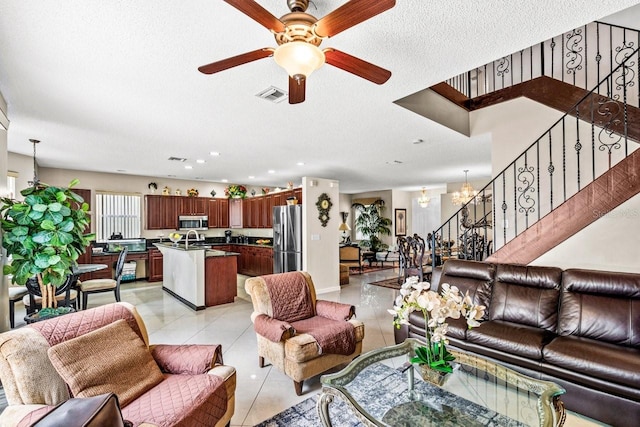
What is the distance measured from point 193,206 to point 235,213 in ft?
4.07

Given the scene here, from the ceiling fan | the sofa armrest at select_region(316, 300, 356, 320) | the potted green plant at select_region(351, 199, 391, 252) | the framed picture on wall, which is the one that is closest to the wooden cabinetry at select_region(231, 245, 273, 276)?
the potted green plant at select_region(351, 199, 391, 252)

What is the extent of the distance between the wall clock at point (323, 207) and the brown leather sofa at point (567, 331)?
3.52 metres

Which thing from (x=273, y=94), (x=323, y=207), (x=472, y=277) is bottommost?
(x=472, y=277)

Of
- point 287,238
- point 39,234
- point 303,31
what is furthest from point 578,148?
point 39,234

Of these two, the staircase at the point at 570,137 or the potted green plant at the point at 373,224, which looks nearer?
the staircase at the point at 570,137

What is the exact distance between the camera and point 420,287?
181cm

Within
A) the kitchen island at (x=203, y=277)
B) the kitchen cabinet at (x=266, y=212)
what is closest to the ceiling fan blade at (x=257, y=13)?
the kitchen island at (x=203, y=277)

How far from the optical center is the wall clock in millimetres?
6609

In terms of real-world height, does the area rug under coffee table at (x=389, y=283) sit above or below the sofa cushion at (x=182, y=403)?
below

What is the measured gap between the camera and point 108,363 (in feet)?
5.68

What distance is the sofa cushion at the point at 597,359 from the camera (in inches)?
80.2

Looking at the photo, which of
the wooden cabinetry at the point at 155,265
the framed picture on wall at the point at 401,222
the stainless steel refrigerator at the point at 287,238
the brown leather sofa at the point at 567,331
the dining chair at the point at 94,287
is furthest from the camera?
the framed picture on wall at the point at 401,222

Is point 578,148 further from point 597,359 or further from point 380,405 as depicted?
point 380,405

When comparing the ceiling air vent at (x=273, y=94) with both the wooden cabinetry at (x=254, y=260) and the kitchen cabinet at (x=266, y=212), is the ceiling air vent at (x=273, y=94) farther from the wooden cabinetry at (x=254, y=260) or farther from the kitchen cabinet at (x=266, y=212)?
the kitchen cabinet at (x=266, y=212)
